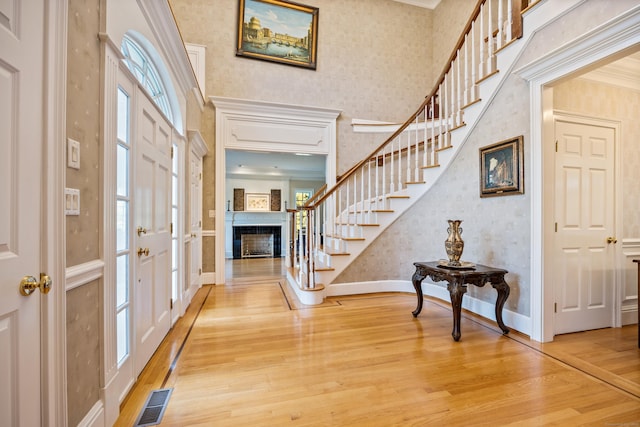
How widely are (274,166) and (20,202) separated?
21.4 feet

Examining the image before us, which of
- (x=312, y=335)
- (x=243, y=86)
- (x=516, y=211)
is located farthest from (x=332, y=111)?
(x=312, y=335)

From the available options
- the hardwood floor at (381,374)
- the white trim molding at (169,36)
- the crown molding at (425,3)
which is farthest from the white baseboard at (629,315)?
the crown molding at (425,3)

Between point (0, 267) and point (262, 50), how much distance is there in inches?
195

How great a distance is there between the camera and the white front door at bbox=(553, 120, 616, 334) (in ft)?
8.30

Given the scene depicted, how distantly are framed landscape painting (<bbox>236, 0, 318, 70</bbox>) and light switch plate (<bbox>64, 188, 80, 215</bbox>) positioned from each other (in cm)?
435

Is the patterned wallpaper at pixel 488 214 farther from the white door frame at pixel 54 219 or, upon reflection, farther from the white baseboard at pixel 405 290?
the white door frame at pixel 54 219

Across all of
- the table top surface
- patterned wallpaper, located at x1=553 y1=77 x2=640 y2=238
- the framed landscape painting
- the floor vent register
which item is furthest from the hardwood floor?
the framed landscape painting

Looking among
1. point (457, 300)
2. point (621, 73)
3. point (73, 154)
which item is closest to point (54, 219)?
point (73, 154)

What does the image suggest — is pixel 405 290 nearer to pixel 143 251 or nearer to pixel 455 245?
pixel 455 245

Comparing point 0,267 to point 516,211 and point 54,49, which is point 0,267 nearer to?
point 54,49

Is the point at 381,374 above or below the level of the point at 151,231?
below

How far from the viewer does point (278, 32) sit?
4855 mm

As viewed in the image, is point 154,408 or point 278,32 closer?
point 154,408

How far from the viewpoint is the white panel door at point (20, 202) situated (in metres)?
0.84
